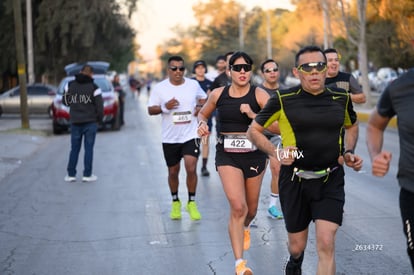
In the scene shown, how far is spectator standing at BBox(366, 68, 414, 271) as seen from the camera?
14.7 feet

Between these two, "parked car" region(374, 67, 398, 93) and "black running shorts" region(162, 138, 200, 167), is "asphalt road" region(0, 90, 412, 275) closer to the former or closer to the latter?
"black running shorts" region(162, 138, 200, 167)

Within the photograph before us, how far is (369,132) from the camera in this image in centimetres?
482

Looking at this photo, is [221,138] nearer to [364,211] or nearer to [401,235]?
[401,235]

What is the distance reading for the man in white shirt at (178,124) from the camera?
31.2ft

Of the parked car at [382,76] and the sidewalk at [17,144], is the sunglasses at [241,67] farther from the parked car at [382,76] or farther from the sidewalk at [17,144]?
the parked car at [382,76]

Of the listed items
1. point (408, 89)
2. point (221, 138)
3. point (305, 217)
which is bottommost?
point (305, 217)

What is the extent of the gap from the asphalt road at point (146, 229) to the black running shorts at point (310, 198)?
1293 millimetres

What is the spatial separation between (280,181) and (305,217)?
1.06 feet

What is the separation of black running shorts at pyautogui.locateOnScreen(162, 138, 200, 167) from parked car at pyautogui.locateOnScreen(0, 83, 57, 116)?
2281 centimetres

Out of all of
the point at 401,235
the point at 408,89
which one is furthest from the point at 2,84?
the point at 408,89

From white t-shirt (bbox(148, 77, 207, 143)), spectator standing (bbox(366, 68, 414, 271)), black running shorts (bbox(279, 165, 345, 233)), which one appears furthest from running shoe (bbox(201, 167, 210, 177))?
spectator standing (bbox(366, 68, 414, 271))

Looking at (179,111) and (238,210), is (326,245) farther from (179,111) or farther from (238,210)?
(179,111)

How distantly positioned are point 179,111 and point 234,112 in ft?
8.04

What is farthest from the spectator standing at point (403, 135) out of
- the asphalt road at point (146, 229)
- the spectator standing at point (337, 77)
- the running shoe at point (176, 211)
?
the running shoe at point (176, 211)
